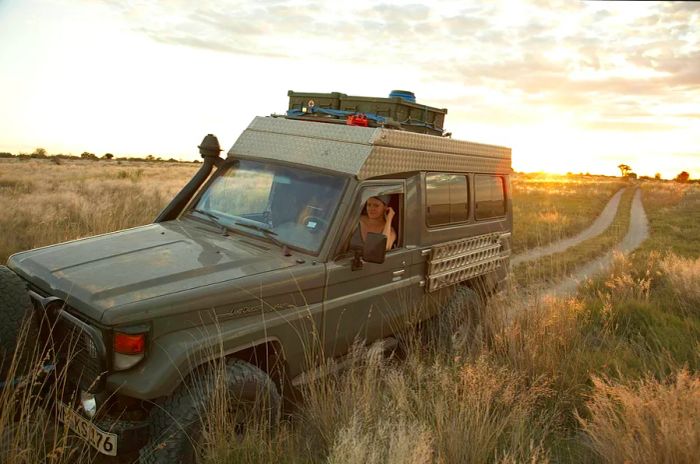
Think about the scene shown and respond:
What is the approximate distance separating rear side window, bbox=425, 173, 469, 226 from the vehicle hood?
1.92m

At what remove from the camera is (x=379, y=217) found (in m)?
5.18

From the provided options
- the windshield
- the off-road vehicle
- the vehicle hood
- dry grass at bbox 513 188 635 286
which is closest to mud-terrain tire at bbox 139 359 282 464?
the off-road vehicle

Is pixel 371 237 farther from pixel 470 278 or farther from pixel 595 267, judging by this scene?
pixel 595 267

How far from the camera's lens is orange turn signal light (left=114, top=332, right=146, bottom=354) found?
3.08 meters

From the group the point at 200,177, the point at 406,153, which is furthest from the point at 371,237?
the point at 200,177

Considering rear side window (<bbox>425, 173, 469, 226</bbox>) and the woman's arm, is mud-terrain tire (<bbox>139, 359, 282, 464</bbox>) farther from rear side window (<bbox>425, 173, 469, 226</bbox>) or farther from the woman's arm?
rear side window (<bbox>425, 173, 469, 226</bbox>)

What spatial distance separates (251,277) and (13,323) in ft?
5.05

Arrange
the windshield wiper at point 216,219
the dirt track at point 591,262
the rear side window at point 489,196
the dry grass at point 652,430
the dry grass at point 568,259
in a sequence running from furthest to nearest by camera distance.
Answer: the dry grass at point 568,259, the dirt track at point 591,262, the rear side window at point 489,196, the windshield wiper at point 216,219, the dry grass at point 652,430

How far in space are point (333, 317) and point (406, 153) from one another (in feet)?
5.88

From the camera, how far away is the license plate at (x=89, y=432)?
3.07 meters

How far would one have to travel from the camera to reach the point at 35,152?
5778cm

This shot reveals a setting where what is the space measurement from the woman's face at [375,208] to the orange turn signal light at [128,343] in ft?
8.52

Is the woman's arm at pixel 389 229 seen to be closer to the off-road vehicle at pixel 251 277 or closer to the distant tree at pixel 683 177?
the off-road vehicle at pixel 251 277

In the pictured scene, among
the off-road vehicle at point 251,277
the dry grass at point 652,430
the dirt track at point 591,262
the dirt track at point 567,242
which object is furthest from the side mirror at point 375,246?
the dirt track at point 567,242
